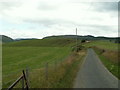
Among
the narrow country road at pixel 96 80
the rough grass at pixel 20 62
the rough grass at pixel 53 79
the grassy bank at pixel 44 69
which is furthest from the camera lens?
the rough grass at pixel 20 62

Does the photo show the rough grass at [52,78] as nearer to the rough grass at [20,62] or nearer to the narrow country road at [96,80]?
the narrow country road at [96,80]

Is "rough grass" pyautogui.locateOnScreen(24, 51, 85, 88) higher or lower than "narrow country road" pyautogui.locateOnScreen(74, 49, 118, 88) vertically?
higher

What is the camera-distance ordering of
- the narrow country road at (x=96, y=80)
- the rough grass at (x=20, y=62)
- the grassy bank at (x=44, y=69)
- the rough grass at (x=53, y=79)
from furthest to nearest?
the rough grass at (x=20, y=62), the narrow country road at (x=96, y=80), the grassy bank at (x=44, y=69), the rough grass at (x=53, y=79)

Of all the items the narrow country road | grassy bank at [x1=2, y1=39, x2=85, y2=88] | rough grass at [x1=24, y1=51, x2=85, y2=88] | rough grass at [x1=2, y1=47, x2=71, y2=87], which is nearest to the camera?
rough grass at [x1=24, y1=51, x2=85, y2=88]

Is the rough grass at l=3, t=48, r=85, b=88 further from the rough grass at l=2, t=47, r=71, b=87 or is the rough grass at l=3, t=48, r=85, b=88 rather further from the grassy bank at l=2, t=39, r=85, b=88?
the rough grass at l=2, t=47, r=71, b=87

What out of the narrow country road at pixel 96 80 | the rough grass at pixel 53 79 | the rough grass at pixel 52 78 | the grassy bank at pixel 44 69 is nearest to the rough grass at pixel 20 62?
the grassy bank at pixel 44 69

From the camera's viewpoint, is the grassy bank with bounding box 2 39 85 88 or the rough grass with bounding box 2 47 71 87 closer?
the grassy bank with bounding box 2 39 85 88

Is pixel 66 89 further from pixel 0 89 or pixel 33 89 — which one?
pixel 0 89

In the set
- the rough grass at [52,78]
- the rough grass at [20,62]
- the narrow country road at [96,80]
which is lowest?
the rough grass at [20,62]

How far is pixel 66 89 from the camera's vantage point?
12609 mm

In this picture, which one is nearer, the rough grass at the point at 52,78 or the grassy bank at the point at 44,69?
the rough grass at the point at 52,78

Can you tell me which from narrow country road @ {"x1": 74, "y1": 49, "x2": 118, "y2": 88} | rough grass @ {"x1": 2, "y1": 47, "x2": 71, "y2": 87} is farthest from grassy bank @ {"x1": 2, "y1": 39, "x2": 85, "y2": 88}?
narrow country road @ {"x1": 74, "y1": 49, "x2": 118, "y2": 88}

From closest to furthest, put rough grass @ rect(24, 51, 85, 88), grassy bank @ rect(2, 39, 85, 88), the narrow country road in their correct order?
rough grass @ rect(24, 51, 85, 88), grassy bank @ rect(2, 39, 85, 88), the narrow country road

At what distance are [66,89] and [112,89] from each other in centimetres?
280
